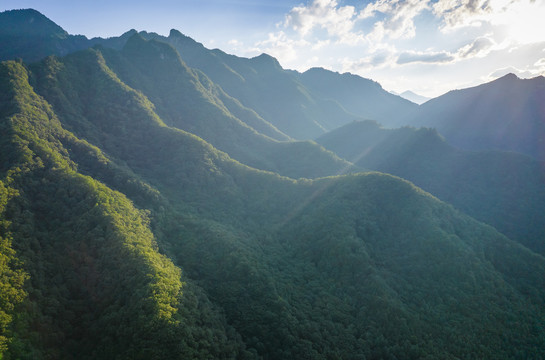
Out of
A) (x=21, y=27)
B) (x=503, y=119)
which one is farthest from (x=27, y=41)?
(x=503, y=119)

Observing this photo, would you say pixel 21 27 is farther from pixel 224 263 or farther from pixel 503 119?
pixel 503 119

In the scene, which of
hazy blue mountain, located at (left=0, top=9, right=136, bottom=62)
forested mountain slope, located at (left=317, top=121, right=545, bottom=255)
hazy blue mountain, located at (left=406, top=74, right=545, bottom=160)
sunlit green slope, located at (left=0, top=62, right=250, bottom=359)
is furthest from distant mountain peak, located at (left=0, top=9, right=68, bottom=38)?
hazy blue mountain, located at (left=406, top=74, right=545, bottom=160)

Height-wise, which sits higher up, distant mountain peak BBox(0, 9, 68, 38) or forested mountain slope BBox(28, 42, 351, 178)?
distant mountain peak BBox(0, 9, 68, 38)

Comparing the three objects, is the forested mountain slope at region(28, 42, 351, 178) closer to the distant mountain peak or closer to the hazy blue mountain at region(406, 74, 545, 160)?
the distant mountain peak

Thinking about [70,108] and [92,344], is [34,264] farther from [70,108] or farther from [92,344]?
[70,108]

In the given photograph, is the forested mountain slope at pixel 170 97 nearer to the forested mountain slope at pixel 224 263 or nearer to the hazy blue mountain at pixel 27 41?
the forested mountain slope at pixel 224 263

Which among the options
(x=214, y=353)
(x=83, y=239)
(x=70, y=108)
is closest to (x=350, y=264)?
(x=214, y=353)
